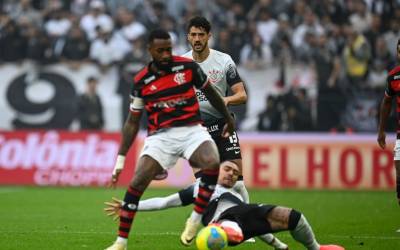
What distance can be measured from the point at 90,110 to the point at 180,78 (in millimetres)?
14357

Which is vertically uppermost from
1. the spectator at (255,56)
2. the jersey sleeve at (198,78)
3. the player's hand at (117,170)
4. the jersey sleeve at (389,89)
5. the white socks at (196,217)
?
the spectator at (255,56)

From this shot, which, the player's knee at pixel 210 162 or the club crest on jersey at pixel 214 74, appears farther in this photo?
the club crest on jersey at pixel 214 74

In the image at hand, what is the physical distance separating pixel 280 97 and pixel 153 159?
1406 centimetres

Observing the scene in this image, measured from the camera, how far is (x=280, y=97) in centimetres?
2339

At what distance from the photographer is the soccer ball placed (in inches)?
342

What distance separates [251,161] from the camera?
75.2ft

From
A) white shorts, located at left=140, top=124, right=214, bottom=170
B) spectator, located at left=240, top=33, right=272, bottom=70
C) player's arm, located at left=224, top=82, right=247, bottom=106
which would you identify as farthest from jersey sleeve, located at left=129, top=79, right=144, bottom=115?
spectator, located at left=240, top=33, right=272, bottom=70

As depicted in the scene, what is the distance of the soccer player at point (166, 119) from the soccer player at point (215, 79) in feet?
Result: 5.83

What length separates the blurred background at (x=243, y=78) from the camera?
2286 centimetres

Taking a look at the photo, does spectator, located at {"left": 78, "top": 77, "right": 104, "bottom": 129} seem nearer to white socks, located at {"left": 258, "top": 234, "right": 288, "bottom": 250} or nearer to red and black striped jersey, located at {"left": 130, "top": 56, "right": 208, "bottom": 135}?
red and black striped jersey, located at {"left": 130, "top": 56, "right": 208, "bottom": 135}

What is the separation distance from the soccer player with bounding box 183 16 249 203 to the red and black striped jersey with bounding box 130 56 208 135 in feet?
5.81

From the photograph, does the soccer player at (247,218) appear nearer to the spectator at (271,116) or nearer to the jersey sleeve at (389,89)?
the jersey sleeve at (389,89)

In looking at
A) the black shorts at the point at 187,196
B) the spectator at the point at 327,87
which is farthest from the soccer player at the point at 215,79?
the spectator at the point at 327,87

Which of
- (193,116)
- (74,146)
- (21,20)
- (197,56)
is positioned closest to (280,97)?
(74,146)
